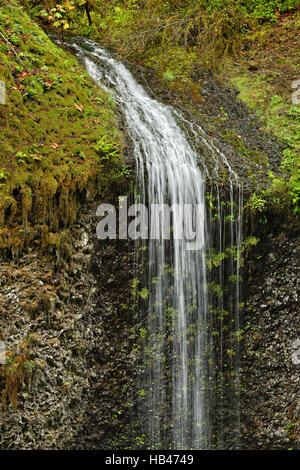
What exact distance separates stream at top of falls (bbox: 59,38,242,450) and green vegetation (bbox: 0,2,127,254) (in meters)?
0.61

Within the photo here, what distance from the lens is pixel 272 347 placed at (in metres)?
5.95

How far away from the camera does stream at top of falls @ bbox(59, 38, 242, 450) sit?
224 inches

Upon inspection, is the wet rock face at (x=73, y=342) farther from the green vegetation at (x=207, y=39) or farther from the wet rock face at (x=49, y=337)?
the green vegetation at (x=207, y=39)

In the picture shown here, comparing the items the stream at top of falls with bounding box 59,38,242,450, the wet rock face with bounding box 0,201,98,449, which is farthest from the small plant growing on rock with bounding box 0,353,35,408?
the stream at top of falls with bounding box 59,38,242,450

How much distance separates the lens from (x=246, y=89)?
28.2 feet

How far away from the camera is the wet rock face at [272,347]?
5.77 metres

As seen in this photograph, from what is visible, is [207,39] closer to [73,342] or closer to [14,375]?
[73,342]

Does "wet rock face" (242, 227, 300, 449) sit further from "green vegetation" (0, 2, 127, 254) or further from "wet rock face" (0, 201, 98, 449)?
"green vegetation" (0, 2, 127, 254)

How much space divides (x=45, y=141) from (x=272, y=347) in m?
4.37

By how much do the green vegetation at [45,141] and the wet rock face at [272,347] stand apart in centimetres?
258

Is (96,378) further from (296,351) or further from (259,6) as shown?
(259,6)

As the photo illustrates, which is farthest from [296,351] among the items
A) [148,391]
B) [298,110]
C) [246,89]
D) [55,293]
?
[246,89]

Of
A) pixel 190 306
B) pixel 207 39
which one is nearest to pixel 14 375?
pixel 190 306

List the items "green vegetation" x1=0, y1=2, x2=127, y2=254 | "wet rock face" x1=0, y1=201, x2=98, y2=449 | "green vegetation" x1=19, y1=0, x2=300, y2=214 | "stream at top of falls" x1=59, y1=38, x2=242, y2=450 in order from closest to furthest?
1. "wet rock face" x1=0, y1=201, x2=98, y2=449
2. "green vegetation" x1=0, y1=2, x2=127, y2=254
3. "stream at top of falls" x1=59, y1=38, x2=242, y2=450
4. "green vegetation" x1=19, y1=0, x2=300, y2=214
